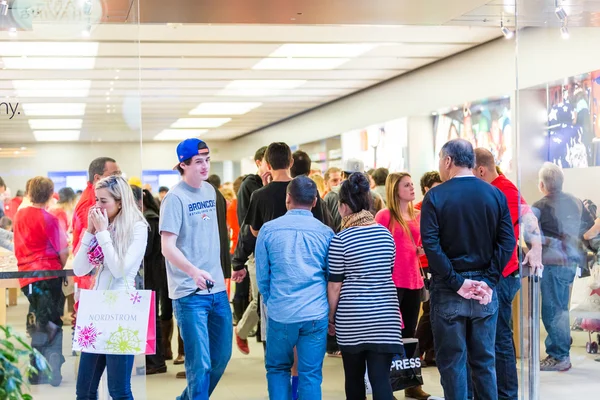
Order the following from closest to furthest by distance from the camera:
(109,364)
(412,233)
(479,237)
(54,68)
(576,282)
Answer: (109,364)
(479,237)
(54,68)
(576,282)
(412,233)

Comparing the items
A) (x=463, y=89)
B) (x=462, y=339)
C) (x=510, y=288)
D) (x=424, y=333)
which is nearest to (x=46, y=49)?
(x=462, y=339)

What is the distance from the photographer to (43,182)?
15.4 feet

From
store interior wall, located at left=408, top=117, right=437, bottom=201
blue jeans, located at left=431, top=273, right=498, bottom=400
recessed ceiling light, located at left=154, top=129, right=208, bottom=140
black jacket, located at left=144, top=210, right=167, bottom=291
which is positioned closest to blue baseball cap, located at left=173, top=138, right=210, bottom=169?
blue jeans, located at left=431, top=273, right=498, bottom=400

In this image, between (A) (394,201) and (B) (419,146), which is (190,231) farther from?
(B) (419,146)

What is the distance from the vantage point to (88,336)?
403 cm

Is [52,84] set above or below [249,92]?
below

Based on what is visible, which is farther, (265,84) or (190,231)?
(265,84)

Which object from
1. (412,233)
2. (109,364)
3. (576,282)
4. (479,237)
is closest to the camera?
(109,364)

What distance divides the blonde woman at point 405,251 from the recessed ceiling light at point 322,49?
434 centimetres

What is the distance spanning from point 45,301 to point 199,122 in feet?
47.9

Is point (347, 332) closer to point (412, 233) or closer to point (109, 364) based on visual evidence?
point (109, 364)

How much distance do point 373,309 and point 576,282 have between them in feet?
5.10

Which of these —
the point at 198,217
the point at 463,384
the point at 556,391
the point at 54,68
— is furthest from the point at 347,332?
the point at 54,68

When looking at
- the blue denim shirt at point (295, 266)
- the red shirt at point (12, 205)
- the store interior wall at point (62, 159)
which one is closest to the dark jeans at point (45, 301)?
the red shirt at point (12, 205)
